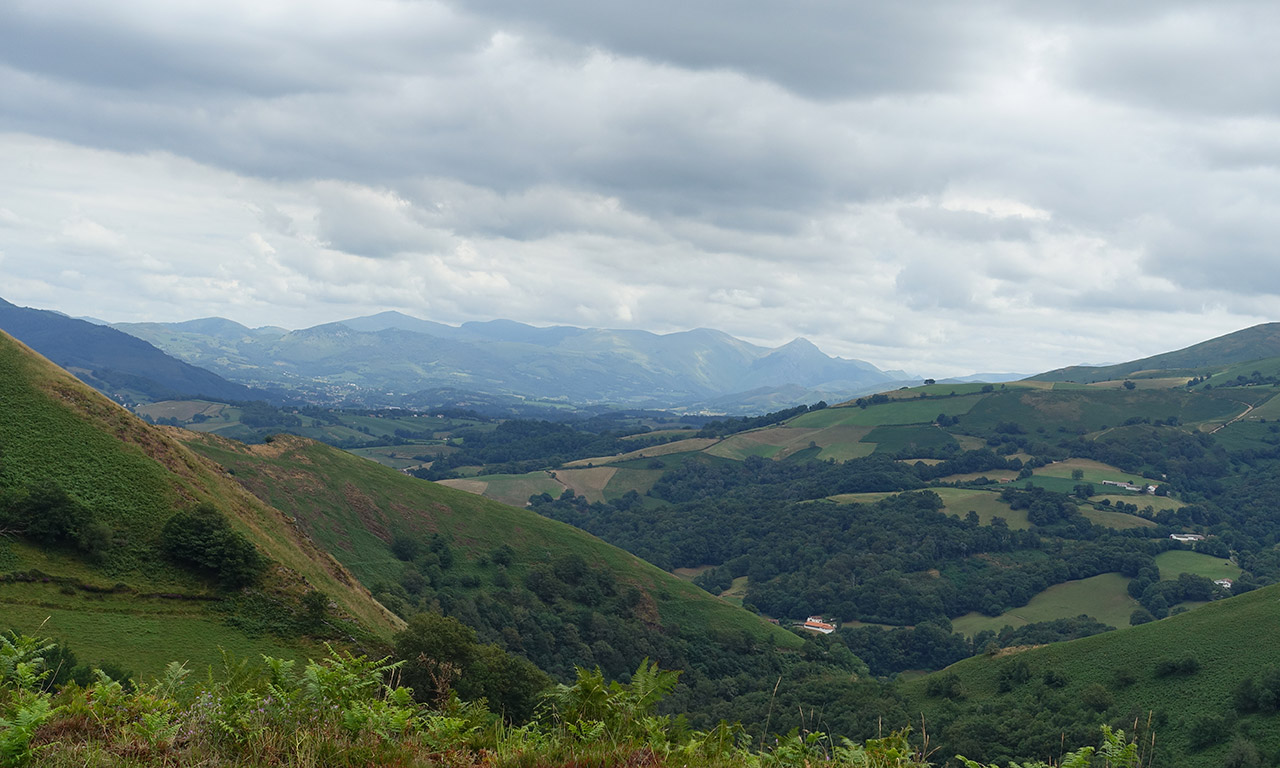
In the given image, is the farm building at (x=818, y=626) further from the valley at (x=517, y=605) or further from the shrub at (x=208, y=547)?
the shrub at (x=208, y=547)

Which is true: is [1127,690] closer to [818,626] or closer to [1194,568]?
[818,626]

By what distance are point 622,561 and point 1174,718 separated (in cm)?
8358

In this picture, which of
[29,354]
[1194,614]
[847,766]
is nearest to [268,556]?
[29,354]

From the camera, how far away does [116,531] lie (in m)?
50.6

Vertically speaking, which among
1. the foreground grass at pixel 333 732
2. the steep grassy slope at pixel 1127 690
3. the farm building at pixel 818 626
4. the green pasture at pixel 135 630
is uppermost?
the foreground grass at pixel 333 732

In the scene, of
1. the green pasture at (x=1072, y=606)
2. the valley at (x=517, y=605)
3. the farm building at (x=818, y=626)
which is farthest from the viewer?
the green pasture at (x=1072, y=606)

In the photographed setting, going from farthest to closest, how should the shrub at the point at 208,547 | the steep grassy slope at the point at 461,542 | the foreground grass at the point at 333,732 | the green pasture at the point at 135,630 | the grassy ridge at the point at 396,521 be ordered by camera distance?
the grassy ridge at the point at 396,521 < the steep grassy slope at the point at 461,542 < the shrub at the point at 208,547 < the green pasture at the point at 135,630 < the foreground grass at the point at 333,732

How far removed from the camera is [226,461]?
361ft

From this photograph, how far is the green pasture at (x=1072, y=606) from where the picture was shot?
575 ft

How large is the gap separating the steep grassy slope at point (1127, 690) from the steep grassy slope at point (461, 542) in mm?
39599

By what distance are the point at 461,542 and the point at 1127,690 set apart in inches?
3788

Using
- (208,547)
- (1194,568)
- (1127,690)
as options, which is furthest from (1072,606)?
(208,547)

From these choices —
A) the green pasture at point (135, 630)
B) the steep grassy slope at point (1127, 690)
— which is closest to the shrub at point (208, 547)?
the green pasture at point (135, 630)

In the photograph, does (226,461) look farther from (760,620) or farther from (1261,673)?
(1261,673)
